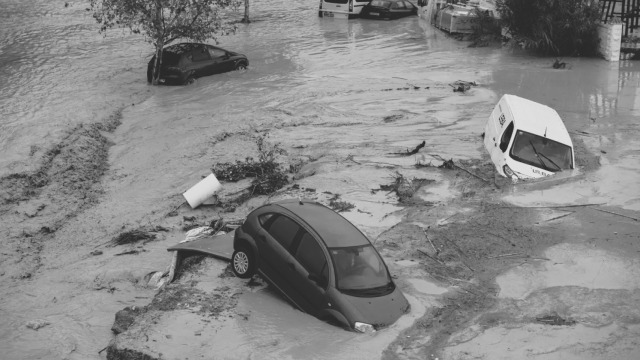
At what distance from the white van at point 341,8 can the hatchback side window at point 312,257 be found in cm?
2946

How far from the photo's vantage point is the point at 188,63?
2548cm

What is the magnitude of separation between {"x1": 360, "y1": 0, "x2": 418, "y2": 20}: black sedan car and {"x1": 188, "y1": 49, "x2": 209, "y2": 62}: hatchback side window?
1411 centimetres

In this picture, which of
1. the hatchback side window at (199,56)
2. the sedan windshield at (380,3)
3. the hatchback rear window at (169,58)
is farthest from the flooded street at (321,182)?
the sedan windshield at (380,3)

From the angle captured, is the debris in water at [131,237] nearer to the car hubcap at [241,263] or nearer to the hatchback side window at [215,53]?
the car hubcap at [241,263]

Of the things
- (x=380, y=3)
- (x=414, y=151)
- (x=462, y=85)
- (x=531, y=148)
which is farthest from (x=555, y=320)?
(x=380, y=3)

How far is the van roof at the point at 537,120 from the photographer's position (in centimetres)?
1568

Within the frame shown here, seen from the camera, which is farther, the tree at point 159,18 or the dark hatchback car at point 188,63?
the dark hatchback car at point 188,63

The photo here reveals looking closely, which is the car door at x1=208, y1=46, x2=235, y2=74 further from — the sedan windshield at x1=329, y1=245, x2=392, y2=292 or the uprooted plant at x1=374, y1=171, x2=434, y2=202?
the sedan windshield at x1=329, y1=245, x2=392, y2=292

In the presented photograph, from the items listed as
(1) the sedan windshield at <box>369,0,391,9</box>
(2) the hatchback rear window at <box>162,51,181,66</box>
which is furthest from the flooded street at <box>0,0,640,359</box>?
(1) the sedan windshield at <box>369,0,391,9</box>

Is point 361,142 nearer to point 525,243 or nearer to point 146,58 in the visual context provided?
point 525,243

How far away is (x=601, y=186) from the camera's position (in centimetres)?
1564

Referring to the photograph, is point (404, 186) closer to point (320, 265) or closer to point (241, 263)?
point (241, 263)

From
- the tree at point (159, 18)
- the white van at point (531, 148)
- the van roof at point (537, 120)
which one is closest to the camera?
the white van at point (531, 148)

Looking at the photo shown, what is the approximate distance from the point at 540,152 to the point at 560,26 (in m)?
14.6
